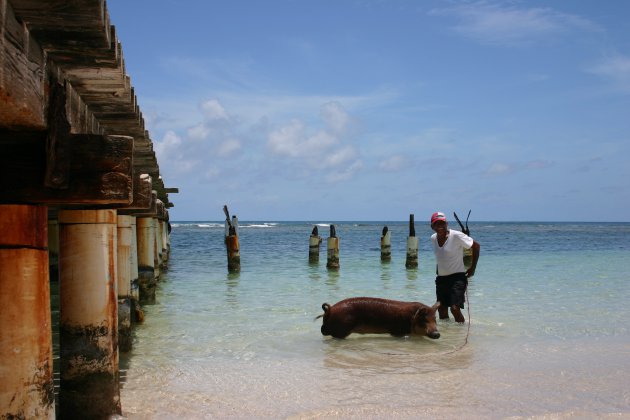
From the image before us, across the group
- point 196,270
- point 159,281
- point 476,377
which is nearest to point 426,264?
point 196,270

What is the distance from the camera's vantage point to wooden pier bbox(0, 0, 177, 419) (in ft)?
10.8

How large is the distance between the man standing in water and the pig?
2.59 ft

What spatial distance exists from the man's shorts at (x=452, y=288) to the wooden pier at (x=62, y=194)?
5.83 m

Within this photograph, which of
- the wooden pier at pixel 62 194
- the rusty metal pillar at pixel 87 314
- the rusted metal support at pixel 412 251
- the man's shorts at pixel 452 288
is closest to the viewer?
the wooden pier at pixel 62 194

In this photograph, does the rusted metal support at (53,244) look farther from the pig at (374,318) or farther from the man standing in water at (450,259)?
the man standing in water at (450,259)

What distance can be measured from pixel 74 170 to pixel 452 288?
23.1ft

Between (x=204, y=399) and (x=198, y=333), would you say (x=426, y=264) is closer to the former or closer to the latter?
(x=198, y=333)

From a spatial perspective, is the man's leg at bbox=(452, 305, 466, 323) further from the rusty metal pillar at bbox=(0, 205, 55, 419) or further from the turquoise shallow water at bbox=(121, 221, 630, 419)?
the rusty metal pillar at bbox=(0, 205, 55, 419)

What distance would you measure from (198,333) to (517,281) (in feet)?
39.6

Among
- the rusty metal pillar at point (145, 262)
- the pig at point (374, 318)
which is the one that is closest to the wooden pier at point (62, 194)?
the pig at point (374, 318)

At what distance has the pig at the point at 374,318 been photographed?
9.23 meters

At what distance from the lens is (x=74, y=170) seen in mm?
4145

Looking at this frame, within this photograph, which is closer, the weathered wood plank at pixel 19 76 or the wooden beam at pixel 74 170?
the weathered wood plank at pixel 19 76

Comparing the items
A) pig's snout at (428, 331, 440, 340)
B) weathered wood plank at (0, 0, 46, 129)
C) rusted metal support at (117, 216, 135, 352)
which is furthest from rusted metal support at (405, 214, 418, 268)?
weathered wood plank at (0, 0, 46, 129)
